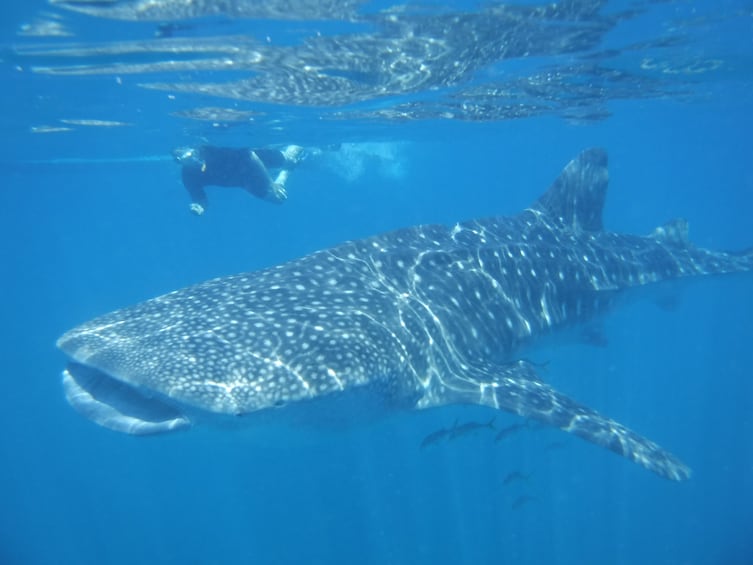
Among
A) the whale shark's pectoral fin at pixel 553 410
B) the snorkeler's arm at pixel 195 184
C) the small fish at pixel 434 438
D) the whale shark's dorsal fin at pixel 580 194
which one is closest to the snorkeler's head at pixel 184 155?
the snorkeler's arm at pixel 195 184

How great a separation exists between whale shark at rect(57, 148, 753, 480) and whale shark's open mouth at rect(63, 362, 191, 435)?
0.02 meters

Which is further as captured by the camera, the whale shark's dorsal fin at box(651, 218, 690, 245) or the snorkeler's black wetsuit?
the snorkeler's black wetsuit

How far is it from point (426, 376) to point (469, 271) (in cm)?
225

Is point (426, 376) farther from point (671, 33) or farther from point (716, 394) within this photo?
point (716, 394)

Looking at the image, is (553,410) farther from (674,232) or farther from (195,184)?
(195,184)

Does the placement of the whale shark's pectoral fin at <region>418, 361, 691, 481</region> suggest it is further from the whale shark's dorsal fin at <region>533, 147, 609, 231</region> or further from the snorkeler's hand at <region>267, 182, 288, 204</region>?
the snorkeler's hand at <region>267, 182, 288, 204</region>

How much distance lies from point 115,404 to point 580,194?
369 inches

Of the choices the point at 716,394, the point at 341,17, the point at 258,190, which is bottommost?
the point at 716,394

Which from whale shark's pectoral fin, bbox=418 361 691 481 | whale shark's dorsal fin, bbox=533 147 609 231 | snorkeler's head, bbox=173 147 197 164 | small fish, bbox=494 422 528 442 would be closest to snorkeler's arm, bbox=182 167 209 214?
snorkeler's head, bbox=173 147 197 164

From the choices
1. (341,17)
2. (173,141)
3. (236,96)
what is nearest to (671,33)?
(341,17)

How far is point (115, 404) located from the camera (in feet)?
15.9

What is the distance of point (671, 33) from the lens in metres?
13.4

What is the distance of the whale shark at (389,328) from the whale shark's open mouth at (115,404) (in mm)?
15

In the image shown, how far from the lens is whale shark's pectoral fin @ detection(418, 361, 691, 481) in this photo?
6.62 m
